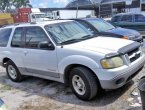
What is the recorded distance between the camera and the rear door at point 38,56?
6531 millimetres

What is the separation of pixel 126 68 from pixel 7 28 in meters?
4.18

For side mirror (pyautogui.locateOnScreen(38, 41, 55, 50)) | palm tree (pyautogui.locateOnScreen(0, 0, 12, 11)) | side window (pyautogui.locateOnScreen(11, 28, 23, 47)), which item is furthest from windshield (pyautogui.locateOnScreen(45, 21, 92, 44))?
palm tree (pyautogui.locateOnScreen(0, 0, 12, 11))

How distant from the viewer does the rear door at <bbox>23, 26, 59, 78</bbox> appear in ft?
21.4

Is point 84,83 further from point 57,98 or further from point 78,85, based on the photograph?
point 57,98

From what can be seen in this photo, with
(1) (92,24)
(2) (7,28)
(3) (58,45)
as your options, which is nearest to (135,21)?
(1) (92,24)

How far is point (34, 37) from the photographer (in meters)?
7.10

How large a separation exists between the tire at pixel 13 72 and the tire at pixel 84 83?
2434 mm

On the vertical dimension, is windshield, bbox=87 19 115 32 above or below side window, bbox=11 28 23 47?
below

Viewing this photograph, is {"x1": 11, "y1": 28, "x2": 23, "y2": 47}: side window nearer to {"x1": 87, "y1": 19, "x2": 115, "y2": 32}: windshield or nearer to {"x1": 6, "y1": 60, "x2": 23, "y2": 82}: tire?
{"x1": 6, "y1": 60, "x2": 23, "y2": 82}: tire

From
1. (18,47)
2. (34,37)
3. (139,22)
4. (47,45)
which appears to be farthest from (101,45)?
(139,22)

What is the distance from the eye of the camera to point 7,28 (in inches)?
328

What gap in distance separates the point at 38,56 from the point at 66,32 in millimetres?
905

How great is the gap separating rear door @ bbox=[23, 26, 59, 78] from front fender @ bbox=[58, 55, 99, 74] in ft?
0.76

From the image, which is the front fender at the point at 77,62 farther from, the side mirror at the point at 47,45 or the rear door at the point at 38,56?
the side mirror at the point at 47,45
